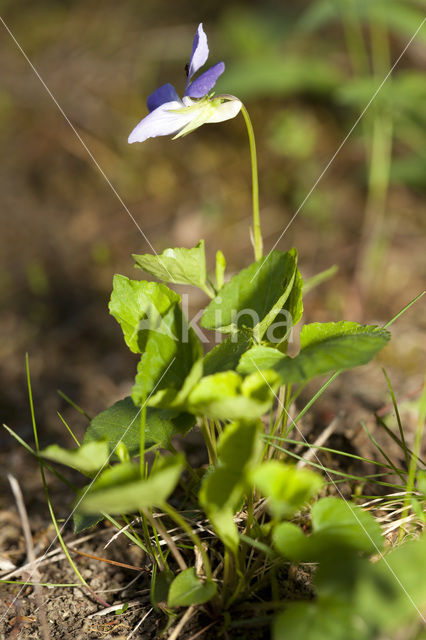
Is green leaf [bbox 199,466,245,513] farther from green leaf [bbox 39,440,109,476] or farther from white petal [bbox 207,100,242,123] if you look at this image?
white petal [bbox 207,100,242,123]

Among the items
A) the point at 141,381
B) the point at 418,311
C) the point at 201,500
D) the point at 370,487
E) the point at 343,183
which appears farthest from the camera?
the point at 343,183

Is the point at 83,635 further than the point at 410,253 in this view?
No

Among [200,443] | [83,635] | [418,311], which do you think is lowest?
[418,311]

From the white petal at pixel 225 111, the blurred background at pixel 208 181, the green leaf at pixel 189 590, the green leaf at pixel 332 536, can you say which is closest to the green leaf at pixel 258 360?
the green leaf at pixel 332 536

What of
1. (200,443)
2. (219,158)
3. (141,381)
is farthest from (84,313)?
(141,381)

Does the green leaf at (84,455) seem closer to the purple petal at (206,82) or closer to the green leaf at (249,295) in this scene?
the green leaf at (249,295)

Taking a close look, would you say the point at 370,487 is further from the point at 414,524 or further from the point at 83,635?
the point at 83,635
